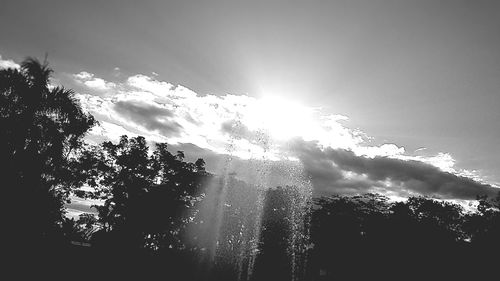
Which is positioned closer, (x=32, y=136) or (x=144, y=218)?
(x=32, y=136)

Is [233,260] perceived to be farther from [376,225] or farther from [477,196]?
[477,196]

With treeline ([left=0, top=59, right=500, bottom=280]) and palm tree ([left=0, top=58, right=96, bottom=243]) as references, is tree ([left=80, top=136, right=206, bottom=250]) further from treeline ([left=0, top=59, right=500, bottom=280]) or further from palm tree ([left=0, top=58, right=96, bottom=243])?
palm tree ([left=0, top=58, right=96, bottom=243])

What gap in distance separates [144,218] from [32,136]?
2128cm

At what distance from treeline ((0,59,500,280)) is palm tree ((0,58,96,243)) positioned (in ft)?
0.17

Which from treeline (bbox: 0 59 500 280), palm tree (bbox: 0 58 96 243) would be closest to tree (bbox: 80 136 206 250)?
treeline (bbox: 0 59 500 280)

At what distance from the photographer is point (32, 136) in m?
17.6

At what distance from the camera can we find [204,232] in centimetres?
3897

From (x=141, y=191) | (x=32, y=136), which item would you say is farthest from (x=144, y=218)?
(x=32, y=136)

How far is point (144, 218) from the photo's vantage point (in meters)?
36.9

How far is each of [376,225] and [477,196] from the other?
20.5m

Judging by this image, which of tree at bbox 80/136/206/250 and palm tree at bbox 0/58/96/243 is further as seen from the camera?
tree at bbox 80/136/206/250

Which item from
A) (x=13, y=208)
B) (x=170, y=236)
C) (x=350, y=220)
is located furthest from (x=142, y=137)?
(x=350, y=220)

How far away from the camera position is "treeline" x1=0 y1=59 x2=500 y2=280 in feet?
54.9

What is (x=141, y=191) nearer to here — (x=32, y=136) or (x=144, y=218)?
(x=144, y=218)
